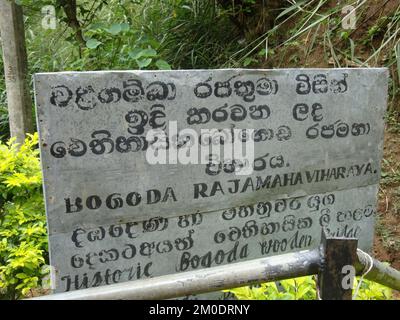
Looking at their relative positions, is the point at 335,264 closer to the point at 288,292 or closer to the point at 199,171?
the point at 288,292

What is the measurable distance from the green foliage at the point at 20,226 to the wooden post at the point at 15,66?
4.11 ft

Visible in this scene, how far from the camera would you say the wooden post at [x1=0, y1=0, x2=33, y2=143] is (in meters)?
3.13

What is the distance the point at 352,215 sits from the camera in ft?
6.48

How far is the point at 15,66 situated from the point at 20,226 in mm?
1913

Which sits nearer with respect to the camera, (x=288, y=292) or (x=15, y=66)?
(x=288, y=292)

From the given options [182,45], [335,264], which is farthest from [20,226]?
[182,45]

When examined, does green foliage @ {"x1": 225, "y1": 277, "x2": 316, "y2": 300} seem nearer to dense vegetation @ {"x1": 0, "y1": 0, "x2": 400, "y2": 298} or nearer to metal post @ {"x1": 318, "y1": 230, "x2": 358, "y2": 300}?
metal post @ {"x1": 318, "y1": 230, "x2": 358, "y2": 300}

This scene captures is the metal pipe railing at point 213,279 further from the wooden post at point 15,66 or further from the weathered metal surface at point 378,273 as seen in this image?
the wooden post at point 15,66

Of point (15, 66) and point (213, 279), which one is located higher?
point (15, 66)

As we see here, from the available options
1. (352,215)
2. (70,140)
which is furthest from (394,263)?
(70,140)

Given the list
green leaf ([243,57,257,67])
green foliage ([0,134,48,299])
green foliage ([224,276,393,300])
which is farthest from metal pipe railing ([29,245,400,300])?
green leaf ([243,57,257,67])

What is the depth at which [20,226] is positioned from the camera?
184 cm

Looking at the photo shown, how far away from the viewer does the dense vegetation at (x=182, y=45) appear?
1.84 m
